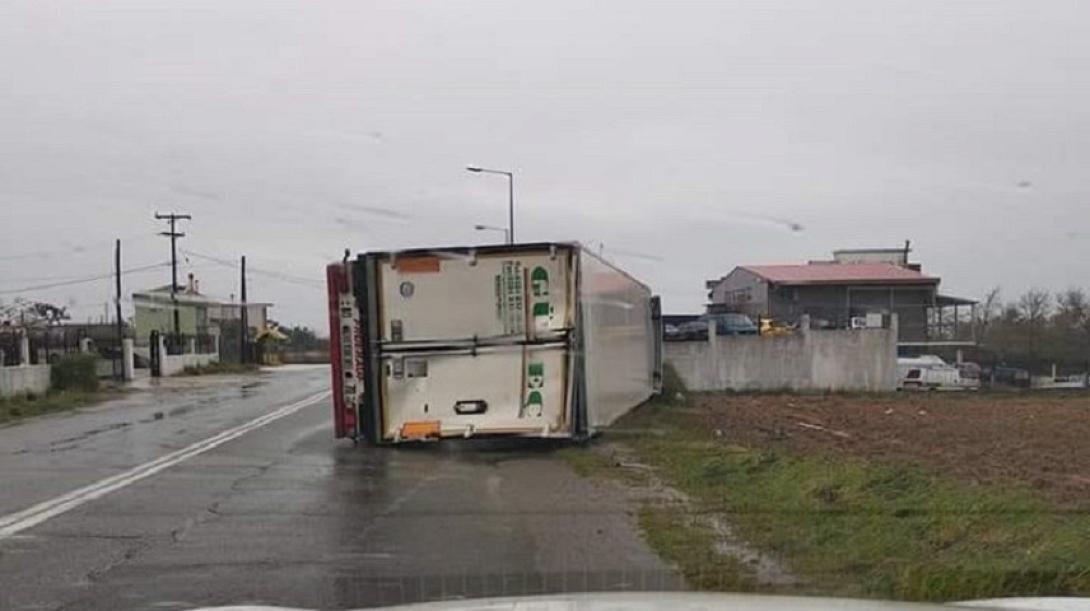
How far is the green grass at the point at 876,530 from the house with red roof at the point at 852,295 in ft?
144

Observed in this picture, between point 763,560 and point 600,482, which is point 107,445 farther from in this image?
point 763,560

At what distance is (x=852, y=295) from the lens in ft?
197

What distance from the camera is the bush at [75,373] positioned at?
36.3 metres

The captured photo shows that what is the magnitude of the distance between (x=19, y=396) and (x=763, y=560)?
88.4 ft

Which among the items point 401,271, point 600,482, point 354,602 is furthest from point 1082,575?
point 401,271

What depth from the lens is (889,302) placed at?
197ft

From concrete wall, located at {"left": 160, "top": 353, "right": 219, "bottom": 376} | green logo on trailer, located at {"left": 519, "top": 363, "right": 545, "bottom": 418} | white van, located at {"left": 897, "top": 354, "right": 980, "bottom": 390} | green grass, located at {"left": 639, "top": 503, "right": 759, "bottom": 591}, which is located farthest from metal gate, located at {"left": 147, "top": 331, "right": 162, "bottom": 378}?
green grass, located at {"left": 639, "top": 503, "right": 759, "bottom": 591}

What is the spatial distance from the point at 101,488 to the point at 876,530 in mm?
7839

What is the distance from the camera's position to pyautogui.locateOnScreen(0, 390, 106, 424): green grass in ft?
89.4

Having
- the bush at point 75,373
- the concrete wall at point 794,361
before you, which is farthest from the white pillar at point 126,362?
the concrete wall at point 794,361

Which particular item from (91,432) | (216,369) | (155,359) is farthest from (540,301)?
(216,369)

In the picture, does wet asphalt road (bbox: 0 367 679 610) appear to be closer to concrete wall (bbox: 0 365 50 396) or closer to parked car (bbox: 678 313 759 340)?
concrete wall (bbox: 0 365 50 396)

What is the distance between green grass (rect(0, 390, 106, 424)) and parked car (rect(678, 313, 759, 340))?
804 inches

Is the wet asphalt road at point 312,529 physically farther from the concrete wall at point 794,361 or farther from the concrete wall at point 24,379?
the concrete wall at point 794,361
